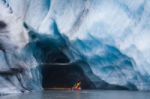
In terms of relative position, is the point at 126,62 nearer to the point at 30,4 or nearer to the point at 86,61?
the point at 86,61

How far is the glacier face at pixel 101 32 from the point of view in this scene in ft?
51.2

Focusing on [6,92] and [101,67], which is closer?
[6,92]

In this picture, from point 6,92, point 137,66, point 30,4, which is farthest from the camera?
point 30,4

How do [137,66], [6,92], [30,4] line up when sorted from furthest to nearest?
[30,4], [137,66], [6,92]

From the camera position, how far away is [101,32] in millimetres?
15719

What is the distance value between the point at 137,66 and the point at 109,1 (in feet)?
7.36

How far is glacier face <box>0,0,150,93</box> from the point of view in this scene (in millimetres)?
15617

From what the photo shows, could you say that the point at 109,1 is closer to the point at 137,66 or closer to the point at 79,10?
the point at 79,10

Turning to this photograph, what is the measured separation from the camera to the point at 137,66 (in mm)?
15508

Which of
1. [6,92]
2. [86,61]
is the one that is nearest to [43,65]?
[86,61]

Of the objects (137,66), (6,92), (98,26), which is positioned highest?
(98,26)

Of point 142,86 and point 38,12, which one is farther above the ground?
point 38,12

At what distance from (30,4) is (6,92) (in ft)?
11.1

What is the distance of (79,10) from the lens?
53.0ft
